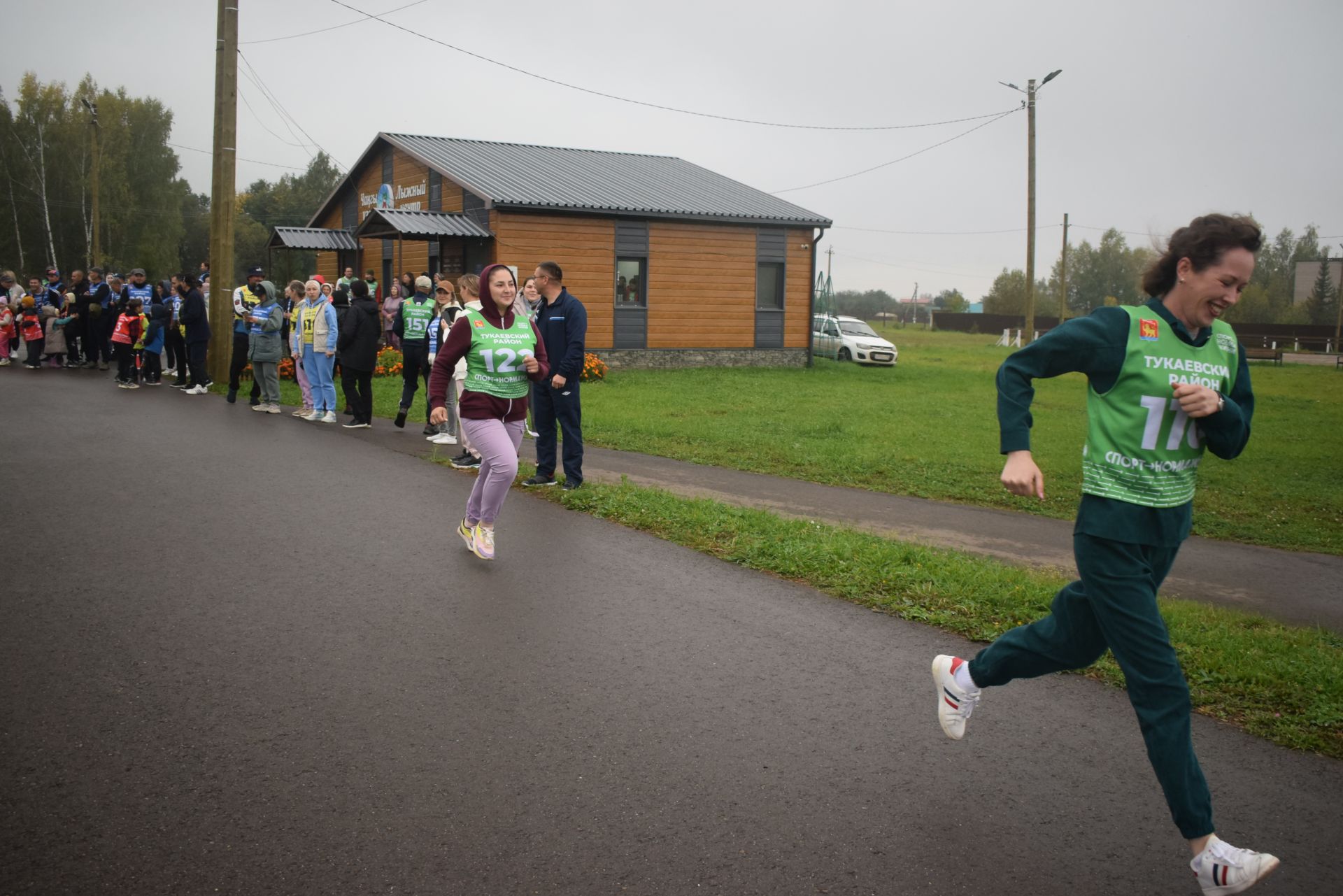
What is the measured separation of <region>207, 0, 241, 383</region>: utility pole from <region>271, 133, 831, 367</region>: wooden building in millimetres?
6739

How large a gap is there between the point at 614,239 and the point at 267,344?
1443cm

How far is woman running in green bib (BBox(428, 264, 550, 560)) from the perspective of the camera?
7.56 metres

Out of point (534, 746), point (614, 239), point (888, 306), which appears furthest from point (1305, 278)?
point (534, 746)

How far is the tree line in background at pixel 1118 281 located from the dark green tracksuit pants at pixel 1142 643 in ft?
308

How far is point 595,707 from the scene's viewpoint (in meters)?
4.74

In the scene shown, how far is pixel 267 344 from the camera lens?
15883mm

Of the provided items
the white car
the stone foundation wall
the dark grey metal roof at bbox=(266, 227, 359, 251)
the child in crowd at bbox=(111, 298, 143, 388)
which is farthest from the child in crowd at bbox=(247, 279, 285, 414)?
the white car

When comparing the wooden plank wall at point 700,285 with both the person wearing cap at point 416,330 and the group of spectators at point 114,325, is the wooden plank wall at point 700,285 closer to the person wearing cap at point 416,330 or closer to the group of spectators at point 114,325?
the group of spectators at point 114,325

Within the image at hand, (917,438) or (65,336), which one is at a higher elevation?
(65,336)

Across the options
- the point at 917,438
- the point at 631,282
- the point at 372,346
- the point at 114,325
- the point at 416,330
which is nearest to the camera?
the point at 416,330

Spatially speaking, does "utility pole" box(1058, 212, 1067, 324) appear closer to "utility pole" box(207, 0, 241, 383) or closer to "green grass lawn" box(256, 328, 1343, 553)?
"green grass lawn" box(256, 328, 1343, 553)

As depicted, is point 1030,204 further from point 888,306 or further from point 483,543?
point 888,306

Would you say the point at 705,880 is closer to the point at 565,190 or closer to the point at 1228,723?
the point at 1228,723

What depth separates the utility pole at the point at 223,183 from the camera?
1953cm
